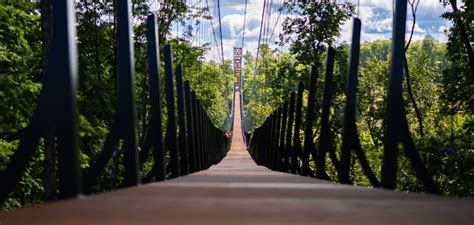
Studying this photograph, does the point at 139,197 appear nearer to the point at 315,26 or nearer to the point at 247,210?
the point at 247,210

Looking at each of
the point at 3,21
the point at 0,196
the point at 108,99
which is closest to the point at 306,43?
the point at 108,99

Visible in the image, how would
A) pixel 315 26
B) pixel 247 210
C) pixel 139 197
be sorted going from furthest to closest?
1. pixel 315 26
2. pixel 139 197
3. pixel 247 210

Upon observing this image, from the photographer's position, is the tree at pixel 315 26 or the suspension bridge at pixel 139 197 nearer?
the suspension bridge at pixel 139 197

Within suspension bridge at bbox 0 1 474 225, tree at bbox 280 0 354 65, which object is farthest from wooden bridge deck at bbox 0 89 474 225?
tree at bbox 280 0 354 65

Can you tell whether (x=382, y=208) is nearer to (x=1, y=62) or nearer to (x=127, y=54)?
(x=127, y=54)

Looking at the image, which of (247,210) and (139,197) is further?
(139,197)

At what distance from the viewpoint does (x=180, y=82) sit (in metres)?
11.2

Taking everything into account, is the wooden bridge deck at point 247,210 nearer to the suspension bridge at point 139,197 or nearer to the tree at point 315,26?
the suspension bridge at point 139,197

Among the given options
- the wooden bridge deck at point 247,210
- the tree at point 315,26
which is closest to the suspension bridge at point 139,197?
the wooden bridge deck at point 247,210

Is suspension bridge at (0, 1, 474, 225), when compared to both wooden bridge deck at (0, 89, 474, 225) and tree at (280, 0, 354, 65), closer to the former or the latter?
wooden bridge deck at (0, 89, 474, 225)

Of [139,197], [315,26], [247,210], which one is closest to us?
[247,210]

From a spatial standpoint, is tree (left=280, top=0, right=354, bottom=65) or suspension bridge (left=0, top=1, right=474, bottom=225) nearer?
suspension bridge (left=0, top=1, right=474, bottom=225)

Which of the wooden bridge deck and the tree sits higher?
the tree

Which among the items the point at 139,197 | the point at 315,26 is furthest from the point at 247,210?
the point at 315,26
